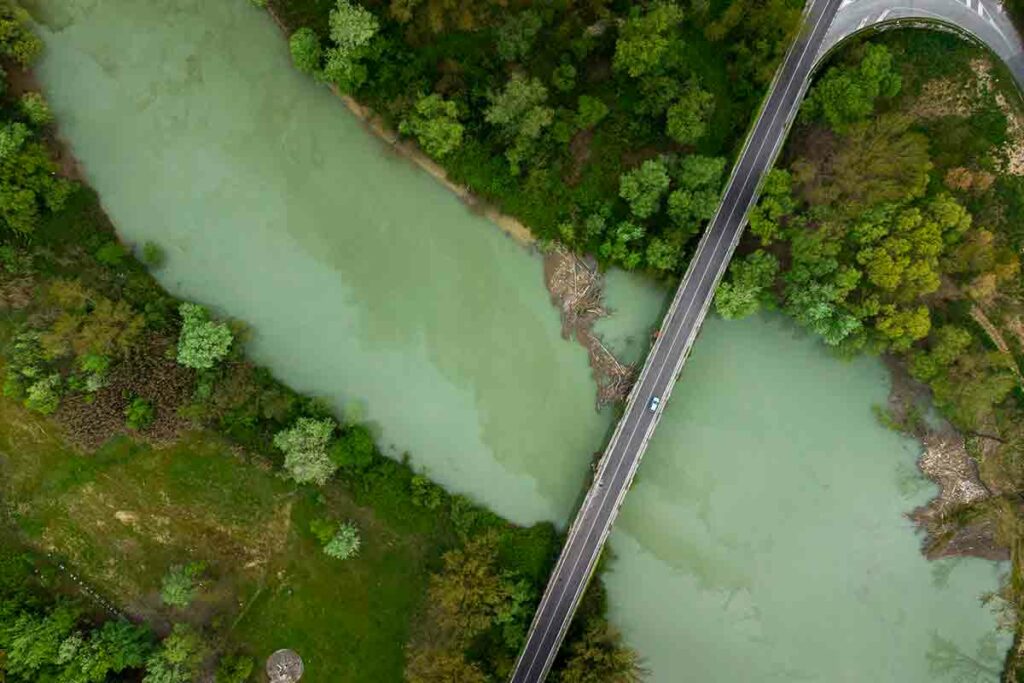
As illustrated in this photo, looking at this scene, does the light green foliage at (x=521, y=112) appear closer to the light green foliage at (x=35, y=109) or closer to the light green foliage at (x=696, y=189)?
the light green foliage at (x=696, y=189)

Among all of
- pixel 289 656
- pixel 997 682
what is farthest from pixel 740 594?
pixel 289 656

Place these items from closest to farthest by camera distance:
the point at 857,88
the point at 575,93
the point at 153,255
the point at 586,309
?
the point at 857,88 → the point at 575,93 → the point at 153,255 → the point at 586,309

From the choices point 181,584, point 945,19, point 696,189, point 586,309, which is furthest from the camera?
point 586,309

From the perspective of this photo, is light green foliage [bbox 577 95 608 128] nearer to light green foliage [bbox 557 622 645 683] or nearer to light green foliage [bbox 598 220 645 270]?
light green foliage [bbox 598 220 645 270]

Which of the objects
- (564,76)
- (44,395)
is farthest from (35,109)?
(564,76)

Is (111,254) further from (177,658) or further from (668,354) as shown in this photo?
(668,354)

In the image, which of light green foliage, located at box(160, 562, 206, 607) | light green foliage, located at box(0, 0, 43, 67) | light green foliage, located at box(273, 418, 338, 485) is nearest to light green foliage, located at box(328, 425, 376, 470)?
light green foliage, located at box(273, 418, 338, 485)

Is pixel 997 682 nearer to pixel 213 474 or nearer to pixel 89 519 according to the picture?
pixel 213 474
